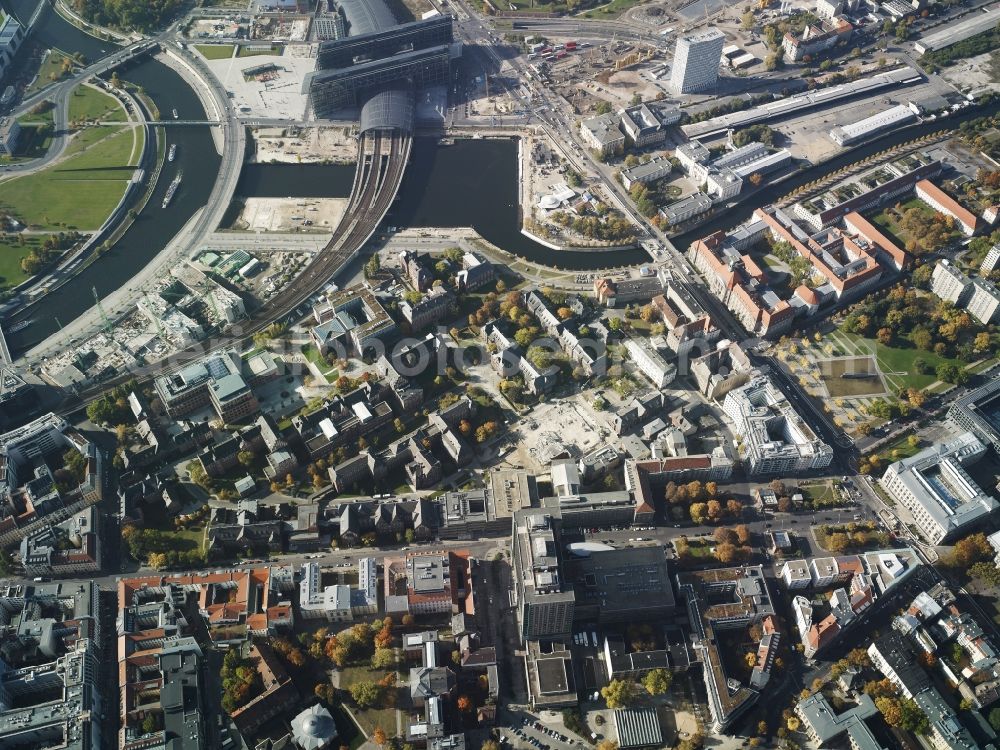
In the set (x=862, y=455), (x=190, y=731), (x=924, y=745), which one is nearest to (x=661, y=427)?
(x=862, y=455)

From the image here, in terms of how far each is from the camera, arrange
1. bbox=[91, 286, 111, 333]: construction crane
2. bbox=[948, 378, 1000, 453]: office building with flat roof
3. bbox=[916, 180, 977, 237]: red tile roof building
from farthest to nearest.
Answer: bbox=[916, 180, 977, 237]: red tile roof building, bbox=[91, 286, 111, 333]: construction crane, bbox=[948, 378, 1000, 453]: office building with flat roof

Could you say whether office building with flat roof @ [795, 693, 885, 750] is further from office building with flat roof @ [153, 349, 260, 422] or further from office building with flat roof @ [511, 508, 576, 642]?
office building with flat roof @ [153, 349, 260, 422]

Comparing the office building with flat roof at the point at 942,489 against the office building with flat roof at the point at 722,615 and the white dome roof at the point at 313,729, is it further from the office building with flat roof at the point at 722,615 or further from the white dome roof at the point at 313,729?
the white dome roof at the point at 313,729

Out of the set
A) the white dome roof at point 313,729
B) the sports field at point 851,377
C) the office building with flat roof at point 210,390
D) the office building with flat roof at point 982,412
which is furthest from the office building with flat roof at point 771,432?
the office building with flat roof at point 210,390

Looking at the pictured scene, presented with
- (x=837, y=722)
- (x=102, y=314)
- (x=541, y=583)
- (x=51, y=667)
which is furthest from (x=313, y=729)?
(x=102, y=314)

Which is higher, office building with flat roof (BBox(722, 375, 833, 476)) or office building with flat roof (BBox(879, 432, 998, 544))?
office building with flat roof (BBox(722, 375, 833, 476))

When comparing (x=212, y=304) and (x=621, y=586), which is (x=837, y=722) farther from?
(x=212, y=304)

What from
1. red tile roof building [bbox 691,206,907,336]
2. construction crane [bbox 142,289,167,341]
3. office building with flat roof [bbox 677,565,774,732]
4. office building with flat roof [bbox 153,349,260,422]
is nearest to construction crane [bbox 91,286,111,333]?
construction crane [bbox 142,289,167,341]

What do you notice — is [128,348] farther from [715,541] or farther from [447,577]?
[715,541]

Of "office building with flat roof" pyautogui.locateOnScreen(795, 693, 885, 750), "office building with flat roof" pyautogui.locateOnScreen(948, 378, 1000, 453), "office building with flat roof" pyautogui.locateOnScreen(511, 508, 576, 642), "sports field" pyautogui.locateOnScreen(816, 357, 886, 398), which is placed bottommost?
"office building with flat roof" pyautogui.locateOnScreen(795, 693, 885, 750)
